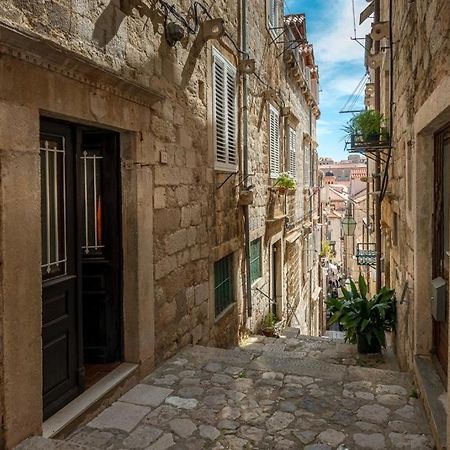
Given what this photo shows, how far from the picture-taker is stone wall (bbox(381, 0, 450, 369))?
9.98ft

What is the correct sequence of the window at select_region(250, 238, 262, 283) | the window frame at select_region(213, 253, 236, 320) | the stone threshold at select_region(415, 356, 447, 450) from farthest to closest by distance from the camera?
the window at select_region(250, 238, 262, 283) → the window frame at select_region(213, 253, 236, 320) → the stone threshold at select_region(415, 356, 447, 450)

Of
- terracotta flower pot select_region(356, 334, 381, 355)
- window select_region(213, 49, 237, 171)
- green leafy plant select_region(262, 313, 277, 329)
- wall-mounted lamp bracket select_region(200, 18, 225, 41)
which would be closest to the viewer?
wall-mounted lamp bracket select_region(200, 18, 225, 41)

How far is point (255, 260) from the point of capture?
877cm

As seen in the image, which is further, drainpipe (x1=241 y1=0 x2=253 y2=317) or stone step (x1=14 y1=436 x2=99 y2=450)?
drainpipe (x1=241 y1=0 x2=253 y2=317)

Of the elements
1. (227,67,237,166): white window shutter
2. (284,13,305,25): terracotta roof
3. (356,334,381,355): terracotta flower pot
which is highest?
(284,13,305,25): terracotta roof

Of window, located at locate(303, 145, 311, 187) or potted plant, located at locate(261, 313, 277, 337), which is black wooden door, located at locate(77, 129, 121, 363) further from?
window, located at locate(303, 145, 311, 187)

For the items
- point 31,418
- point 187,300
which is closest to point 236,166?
point 187,300

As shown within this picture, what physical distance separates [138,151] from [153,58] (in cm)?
103

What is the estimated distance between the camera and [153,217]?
14.5 feet

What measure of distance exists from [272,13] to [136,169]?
25.4 feet

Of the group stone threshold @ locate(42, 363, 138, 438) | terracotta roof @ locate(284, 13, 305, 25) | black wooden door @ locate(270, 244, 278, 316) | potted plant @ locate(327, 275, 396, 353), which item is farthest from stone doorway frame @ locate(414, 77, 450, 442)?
terracotta roof @ locate(284, 13, 305, 25)

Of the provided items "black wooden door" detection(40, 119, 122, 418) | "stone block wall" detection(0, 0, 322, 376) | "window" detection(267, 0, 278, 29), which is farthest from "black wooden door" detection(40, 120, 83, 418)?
"window" detection(267, 0, 278, 29)

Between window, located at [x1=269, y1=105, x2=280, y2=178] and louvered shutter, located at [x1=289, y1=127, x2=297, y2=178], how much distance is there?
1583 millimetres

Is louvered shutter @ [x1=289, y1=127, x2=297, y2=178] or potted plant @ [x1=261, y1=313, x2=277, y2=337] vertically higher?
louvered shutter @ [x1=289, y1=127, x2=297, y2=178]
